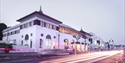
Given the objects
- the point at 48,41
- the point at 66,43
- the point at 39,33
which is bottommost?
the point at 66,43

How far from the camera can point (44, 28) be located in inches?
1704

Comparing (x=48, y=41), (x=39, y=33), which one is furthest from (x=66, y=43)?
→ (x=39, y=33)

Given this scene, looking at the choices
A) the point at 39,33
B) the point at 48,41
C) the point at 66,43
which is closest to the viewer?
the point at 39,33

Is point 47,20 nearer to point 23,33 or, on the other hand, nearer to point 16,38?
point 23,33

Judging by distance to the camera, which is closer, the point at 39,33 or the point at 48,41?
the point at 39,33

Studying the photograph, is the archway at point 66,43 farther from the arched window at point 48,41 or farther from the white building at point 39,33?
the arched window at point 48,41

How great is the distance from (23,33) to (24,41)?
9.74ft

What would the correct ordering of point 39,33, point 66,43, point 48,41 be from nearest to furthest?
point 39,33 < point 48,41 < point 66,43

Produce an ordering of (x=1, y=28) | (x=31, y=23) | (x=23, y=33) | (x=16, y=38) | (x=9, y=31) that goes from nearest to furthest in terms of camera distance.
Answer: (x=31, y=23), (x=23, y=33), (x=16, y=38), (x=9, y=31), (x=1, y=28)

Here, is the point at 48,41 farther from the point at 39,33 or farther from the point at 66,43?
the point at 66,43

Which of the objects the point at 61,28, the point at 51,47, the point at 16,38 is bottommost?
the point at 51,47

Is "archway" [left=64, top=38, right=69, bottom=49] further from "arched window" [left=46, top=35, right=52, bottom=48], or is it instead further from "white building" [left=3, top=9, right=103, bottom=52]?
"arched window" [left=46, top=35, right=52, bottom=48]

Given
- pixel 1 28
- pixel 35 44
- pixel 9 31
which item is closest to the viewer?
pixel 35 44

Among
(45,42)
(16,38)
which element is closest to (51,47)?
(45,42)
